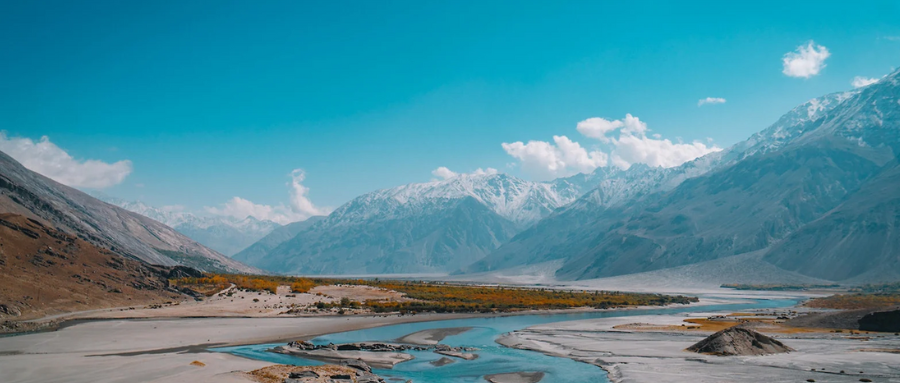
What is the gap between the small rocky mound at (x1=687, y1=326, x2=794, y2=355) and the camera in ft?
153

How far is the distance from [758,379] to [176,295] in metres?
91.1

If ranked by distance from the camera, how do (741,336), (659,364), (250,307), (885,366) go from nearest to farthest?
(885,366) → (659,364) → (741,336) → (250,307)

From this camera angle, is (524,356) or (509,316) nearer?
(524,356)

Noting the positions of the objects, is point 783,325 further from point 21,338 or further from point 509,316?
point 21,338

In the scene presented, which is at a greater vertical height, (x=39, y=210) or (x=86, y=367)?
(x=39, y=210)

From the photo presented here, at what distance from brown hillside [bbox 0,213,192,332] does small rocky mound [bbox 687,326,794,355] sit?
6695 centimetres

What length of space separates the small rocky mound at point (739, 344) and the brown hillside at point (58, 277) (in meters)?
66.9

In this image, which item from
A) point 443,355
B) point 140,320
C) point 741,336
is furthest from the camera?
point 140,320

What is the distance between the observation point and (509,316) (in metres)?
96.1

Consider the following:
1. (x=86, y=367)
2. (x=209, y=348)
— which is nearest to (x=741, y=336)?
(x=209, y=348)

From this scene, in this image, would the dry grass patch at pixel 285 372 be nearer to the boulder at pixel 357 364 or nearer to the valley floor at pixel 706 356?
the boulder at pixel 357 364

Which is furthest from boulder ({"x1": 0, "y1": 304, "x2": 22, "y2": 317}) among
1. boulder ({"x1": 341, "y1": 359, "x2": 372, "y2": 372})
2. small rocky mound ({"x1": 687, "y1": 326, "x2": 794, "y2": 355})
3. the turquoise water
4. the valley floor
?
small rocky mound ({"x1": 687, "y1": 326, "x2": 794, "y2": 355})

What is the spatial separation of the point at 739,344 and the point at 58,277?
8459 centimetres

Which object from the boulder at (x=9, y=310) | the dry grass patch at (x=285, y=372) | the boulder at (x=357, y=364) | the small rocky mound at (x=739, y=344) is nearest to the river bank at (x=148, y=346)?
the dry grass patch at (x=285, y=372)
